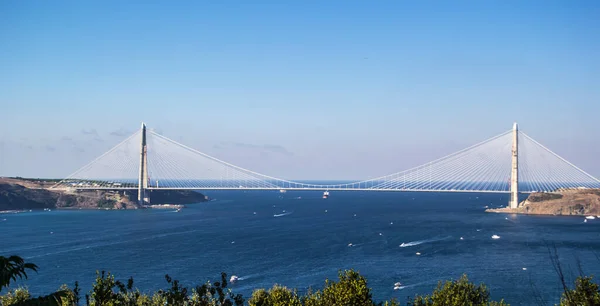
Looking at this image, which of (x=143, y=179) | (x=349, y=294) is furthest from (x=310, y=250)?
(x=143, y=179)

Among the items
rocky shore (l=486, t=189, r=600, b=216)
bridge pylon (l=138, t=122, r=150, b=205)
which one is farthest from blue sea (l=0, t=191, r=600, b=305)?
bridge pylon (l=138, t=122, r=150, b=205)

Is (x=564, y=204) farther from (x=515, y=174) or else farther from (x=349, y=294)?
(x=349, y=294)

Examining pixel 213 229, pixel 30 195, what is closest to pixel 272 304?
pixel 213 229

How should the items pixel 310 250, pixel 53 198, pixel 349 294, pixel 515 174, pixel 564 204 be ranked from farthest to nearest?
pixel 53 198 → pixel 515 174 → pixel 564 204 → pixel 310 250 → pixel 349 294

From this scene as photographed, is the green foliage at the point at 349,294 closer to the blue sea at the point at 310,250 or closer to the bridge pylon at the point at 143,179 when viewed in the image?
the blue sea at the point at 310,250

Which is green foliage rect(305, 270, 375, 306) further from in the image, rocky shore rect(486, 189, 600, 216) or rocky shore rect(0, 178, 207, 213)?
rocky shore rect(0, 178, 207, 213)

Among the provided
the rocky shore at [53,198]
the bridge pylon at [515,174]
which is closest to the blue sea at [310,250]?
the bridge pylon at [515,174]

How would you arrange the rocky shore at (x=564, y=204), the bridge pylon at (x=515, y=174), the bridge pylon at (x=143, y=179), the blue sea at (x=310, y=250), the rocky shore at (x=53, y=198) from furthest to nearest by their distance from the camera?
the bridge pylon at (x=143, y=179)
the rocky shore at (x=53, y=198)
the bridge pylon at (x=515, y=174)
the rocky shore at (x=564, y=204)
the blue sea at (x=310, y=250)
